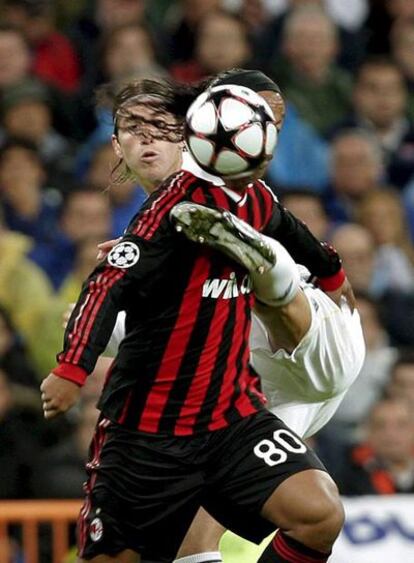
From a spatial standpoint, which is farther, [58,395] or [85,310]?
[85,310]

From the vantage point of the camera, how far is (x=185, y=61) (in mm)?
9875

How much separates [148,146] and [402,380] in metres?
3.09

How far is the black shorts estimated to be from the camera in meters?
4.53

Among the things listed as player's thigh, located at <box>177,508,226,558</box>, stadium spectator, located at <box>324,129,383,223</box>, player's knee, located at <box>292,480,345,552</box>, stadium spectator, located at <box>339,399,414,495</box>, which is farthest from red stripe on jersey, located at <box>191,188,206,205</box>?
stadium spectator, located at <box>324,129,383,223</box>

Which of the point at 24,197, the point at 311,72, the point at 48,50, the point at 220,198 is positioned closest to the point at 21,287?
the point at 24,197

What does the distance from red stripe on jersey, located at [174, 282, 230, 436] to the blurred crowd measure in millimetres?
2276

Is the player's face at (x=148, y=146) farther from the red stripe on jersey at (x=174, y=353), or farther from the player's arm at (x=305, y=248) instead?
the red stripe on jersey at (x=174, y=353)

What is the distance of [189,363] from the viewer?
4543 mm

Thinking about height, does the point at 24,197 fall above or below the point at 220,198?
below

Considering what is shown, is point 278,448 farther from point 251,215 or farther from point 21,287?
point 21,287

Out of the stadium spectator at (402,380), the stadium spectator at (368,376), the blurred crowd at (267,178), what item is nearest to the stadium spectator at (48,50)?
the blurred crowd at (267,178)

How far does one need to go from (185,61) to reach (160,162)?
5.05 meters

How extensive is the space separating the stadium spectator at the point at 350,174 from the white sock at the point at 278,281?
15.1ft

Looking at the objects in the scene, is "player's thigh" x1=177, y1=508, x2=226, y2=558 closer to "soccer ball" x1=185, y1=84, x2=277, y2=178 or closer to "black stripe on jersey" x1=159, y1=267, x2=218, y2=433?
"black stripe on jersey" x1=159, y1=267, x2=218, y2=433
